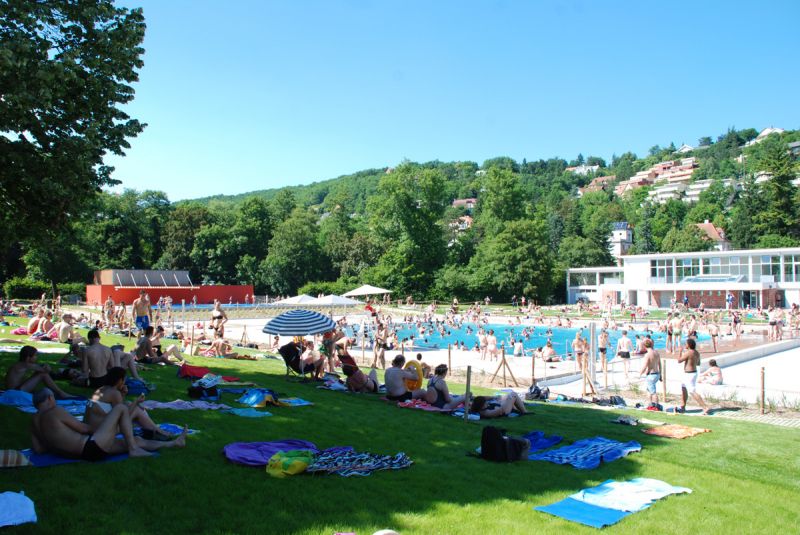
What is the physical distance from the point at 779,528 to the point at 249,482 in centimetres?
471

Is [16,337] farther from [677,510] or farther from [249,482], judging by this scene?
[677,510]

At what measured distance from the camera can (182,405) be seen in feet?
27.7

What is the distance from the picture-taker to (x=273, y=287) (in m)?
65.5

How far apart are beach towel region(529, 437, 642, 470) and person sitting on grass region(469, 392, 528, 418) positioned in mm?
1935

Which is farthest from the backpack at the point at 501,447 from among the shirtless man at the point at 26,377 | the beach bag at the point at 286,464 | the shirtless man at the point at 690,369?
the shirtless man at the point at 690,369

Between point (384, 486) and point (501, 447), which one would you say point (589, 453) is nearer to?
point (501, 447)

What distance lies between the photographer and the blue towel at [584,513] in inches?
196

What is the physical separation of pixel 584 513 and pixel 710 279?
5037cm

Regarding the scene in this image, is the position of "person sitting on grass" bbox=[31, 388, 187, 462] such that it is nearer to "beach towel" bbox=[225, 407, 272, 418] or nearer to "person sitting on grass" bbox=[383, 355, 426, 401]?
"beach towel" bbox=[225, 407, 272, 418]

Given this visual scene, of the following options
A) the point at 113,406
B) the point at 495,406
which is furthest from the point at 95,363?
the point at 495,406

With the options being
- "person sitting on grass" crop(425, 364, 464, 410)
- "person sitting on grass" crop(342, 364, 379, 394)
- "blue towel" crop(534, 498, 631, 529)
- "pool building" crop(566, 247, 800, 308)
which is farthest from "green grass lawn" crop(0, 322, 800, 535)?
"pool building" crop(566, 247, 800, 308)

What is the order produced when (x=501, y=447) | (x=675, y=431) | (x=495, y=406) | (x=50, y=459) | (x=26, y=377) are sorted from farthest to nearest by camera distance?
(x=495, y=406) < (x=675, y=431) < (x=26, y=377) < (x=501, y=447) < (x=50, y=459)

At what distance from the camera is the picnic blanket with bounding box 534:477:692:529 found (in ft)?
16.6

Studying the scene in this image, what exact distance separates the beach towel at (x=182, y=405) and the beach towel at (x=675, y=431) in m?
6.55
